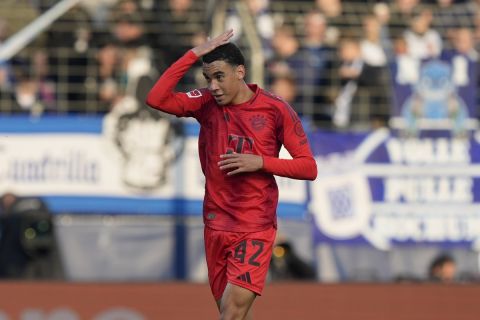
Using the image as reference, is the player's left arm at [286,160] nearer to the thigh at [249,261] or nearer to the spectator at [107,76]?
the thigh at [249,261]

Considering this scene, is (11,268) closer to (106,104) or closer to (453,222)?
(106,104)

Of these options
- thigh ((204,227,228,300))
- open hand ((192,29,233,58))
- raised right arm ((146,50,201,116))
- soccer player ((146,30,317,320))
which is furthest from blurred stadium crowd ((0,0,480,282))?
open hand ((192,29,233,58))

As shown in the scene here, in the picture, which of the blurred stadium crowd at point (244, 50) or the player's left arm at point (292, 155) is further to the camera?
the blurred stadium crowd at point (244, 50)

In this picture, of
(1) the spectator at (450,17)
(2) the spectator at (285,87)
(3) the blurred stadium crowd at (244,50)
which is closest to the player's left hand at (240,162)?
(3) the blurred stadium crowd at (244,50)

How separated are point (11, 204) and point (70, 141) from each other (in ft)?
2.85

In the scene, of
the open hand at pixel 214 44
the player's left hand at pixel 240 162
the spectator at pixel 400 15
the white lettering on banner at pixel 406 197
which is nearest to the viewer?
the player's left hand at pixel 240 162

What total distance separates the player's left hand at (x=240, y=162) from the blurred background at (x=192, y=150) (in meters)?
4.45

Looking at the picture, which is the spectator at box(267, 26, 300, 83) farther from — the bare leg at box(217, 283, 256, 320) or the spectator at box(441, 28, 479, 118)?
the bare leg at box(217, 283, 256, 320)

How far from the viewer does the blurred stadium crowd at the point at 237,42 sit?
1136 cm

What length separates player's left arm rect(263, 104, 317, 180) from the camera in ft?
20.8

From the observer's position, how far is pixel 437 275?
11.0 meters

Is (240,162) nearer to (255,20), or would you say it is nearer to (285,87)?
(285,87)

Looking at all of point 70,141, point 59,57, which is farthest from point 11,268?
point 59,57

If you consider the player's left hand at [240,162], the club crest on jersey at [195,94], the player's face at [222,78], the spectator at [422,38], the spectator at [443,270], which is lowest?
the spectator at [443,270]
